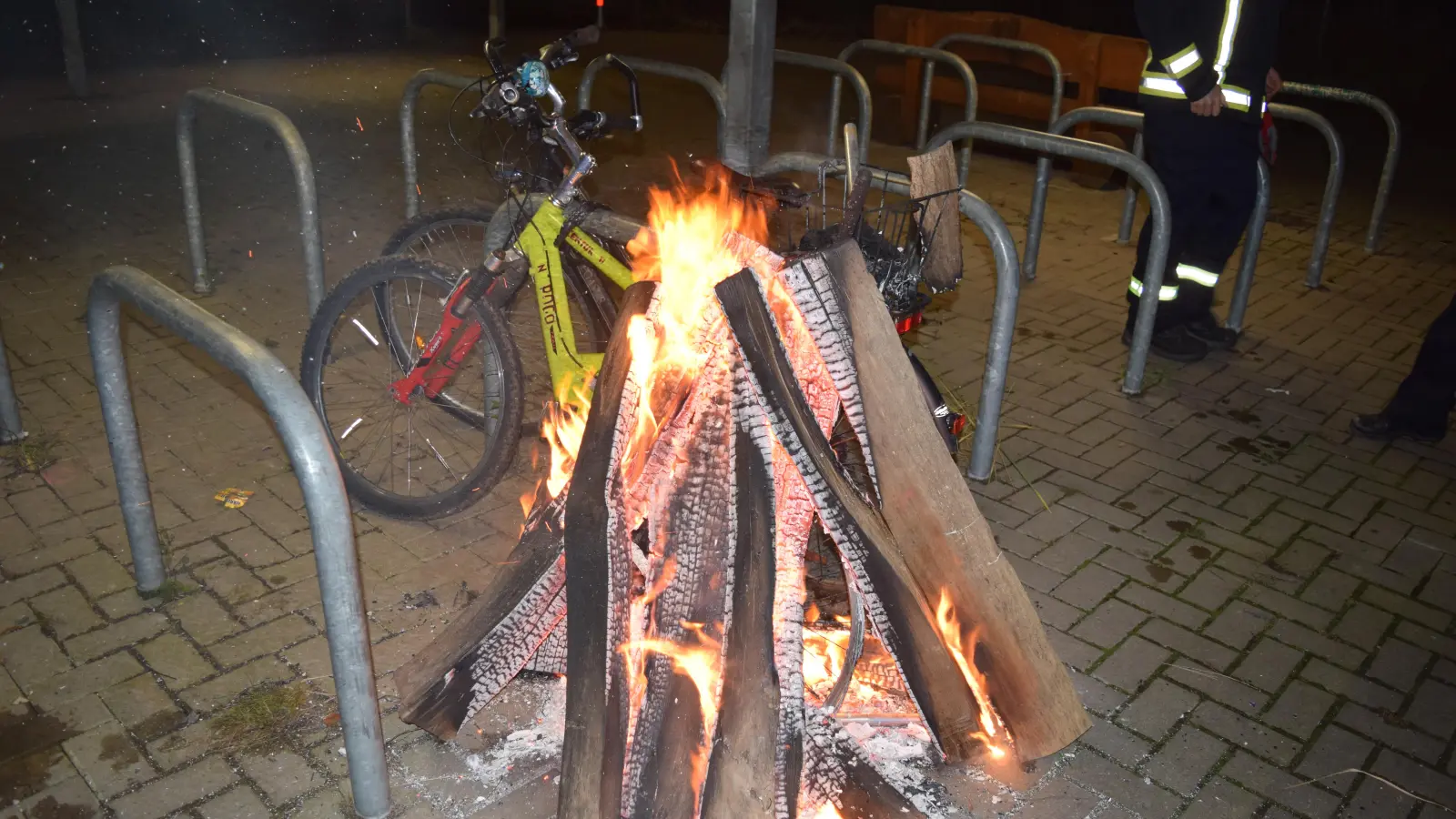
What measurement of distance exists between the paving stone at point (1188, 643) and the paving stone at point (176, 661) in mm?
3047

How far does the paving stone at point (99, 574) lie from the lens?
380 cm

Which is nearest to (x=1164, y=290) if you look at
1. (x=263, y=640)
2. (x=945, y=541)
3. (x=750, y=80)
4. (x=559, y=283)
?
(x=750, y=80)

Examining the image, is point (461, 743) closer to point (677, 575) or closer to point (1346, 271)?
point (677, 575)

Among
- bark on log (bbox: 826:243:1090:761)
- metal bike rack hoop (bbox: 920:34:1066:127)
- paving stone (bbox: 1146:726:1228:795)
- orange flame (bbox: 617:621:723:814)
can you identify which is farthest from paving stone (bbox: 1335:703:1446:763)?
metal bike rack hoop (bbox: 920:34:1066:127)

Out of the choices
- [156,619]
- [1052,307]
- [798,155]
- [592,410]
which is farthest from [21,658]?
[1052,307]

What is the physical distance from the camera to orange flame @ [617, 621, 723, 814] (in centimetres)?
286

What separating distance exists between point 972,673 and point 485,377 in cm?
223

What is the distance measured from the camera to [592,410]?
2.97m

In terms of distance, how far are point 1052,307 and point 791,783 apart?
4677 millimetres

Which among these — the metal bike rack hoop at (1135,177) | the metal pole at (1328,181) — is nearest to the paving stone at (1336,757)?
the metal bike rack hoop at (1135,177)

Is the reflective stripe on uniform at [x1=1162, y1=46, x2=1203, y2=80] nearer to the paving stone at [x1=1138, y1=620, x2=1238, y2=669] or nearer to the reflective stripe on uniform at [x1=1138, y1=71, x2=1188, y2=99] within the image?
the reflective stripe on uniform at [x1=1138, y1=71, x2=1188, y2=99]

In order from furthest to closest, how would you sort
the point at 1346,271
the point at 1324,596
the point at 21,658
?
the point at 1346,271
the point at 1324,596
the point at 21,658

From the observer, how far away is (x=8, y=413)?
460 cm

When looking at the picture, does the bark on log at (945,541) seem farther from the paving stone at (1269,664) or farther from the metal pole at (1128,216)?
the metal pole at (1128,216)
